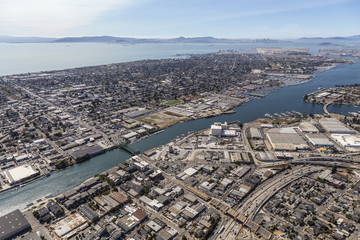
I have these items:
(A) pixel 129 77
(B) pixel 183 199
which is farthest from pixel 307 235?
(A) pixel 129 77

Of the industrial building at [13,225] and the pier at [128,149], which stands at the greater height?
the pier at [128,149]

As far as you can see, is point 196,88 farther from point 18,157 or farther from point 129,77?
point 18,157

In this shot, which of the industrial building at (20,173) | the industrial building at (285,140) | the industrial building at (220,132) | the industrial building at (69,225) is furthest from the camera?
the industrial building at (220,132)

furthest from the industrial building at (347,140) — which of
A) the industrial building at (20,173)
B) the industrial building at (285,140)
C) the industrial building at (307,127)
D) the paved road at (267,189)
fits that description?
the industrial building at (20,173)

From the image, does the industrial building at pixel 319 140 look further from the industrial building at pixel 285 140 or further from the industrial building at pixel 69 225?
the industrial building at pixel 69 225

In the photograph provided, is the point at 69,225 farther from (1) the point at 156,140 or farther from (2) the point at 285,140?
(2) the point at 285,140
